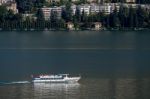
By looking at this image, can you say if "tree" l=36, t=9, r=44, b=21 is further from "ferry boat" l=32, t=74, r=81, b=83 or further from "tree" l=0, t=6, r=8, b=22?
"ferry boat" l=32, t=74, r=81, b=83

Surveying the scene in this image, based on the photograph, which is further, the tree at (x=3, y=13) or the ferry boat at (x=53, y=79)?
the tree at (x=3, y=13)

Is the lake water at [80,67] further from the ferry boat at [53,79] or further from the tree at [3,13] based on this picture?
the tree at [3,13]

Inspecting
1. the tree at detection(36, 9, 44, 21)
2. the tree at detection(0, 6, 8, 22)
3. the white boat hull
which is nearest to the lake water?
the white boat hull

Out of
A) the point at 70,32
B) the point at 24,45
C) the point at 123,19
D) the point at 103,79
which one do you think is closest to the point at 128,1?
the point at 123,19

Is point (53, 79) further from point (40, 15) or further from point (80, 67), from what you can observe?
point (40, 15)

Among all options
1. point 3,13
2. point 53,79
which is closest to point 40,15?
point 3,13

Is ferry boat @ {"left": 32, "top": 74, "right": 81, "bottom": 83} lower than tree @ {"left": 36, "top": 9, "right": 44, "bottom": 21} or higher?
higher

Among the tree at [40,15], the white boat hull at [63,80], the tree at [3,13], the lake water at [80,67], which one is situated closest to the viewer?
the lake water at [80,67]

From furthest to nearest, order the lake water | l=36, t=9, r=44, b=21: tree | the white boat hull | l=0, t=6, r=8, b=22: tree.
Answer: l=0, t=6, r=8, b=22: tree < l=36, t=9, r=44, b=21: tree < the white boat hull < the lake water

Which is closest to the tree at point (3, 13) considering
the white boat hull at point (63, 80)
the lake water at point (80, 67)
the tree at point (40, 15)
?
the tree at point (40, 15)
